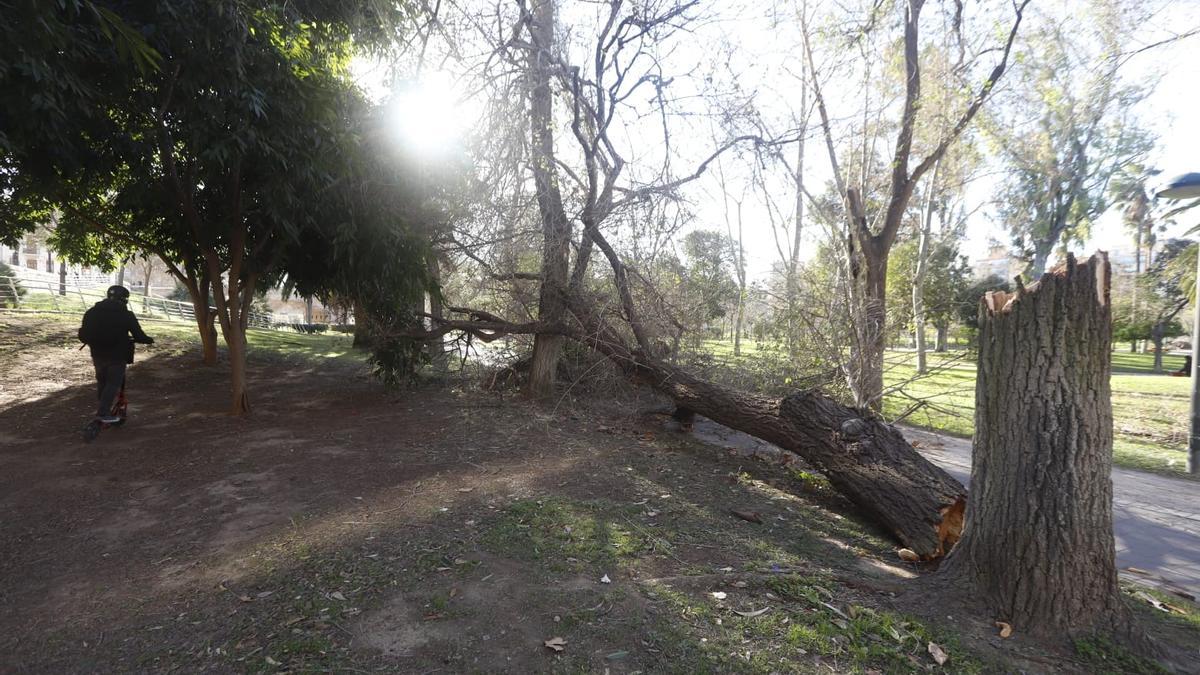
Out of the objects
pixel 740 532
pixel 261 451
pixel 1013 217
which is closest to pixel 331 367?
pixel 261 451

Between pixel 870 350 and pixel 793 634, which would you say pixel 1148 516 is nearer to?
pixel 870 350

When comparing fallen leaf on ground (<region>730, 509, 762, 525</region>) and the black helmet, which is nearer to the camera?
fallen leaf on ground (<region>730, 509, 762, 525</region>)

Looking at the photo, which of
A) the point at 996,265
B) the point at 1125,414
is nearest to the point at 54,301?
the point at 1125,414

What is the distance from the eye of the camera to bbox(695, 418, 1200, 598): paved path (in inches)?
175

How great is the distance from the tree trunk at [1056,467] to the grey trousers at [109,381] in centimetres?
815

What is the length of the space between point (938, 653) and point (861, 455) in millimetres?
2628

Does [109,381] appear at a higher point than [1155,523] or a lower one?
higher

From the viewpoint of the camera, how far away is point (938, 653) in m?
2.90

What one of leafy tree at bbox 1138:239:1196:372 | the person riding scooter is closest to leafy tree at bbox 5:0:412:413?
the person riding scooter

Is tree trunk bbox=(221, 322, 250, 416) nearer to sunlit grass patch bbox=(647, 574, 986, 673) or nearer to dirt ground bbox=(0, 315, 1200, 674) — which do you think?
dirt ground bbox=(0, 315, 1200, 674)

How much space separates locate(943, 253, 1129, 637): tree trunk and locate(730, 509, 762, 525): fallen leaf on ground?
183 cm

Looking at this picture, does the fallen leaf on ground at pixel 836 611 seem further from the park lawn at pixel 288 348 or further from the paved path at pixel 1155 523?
the park lawn at pixel 288 348

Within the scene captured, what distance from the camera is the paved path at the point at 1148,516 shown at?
444 centimetres

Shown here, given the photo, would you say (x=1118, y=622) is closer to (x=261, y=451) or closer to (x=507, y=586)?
(x=507, y=586)
